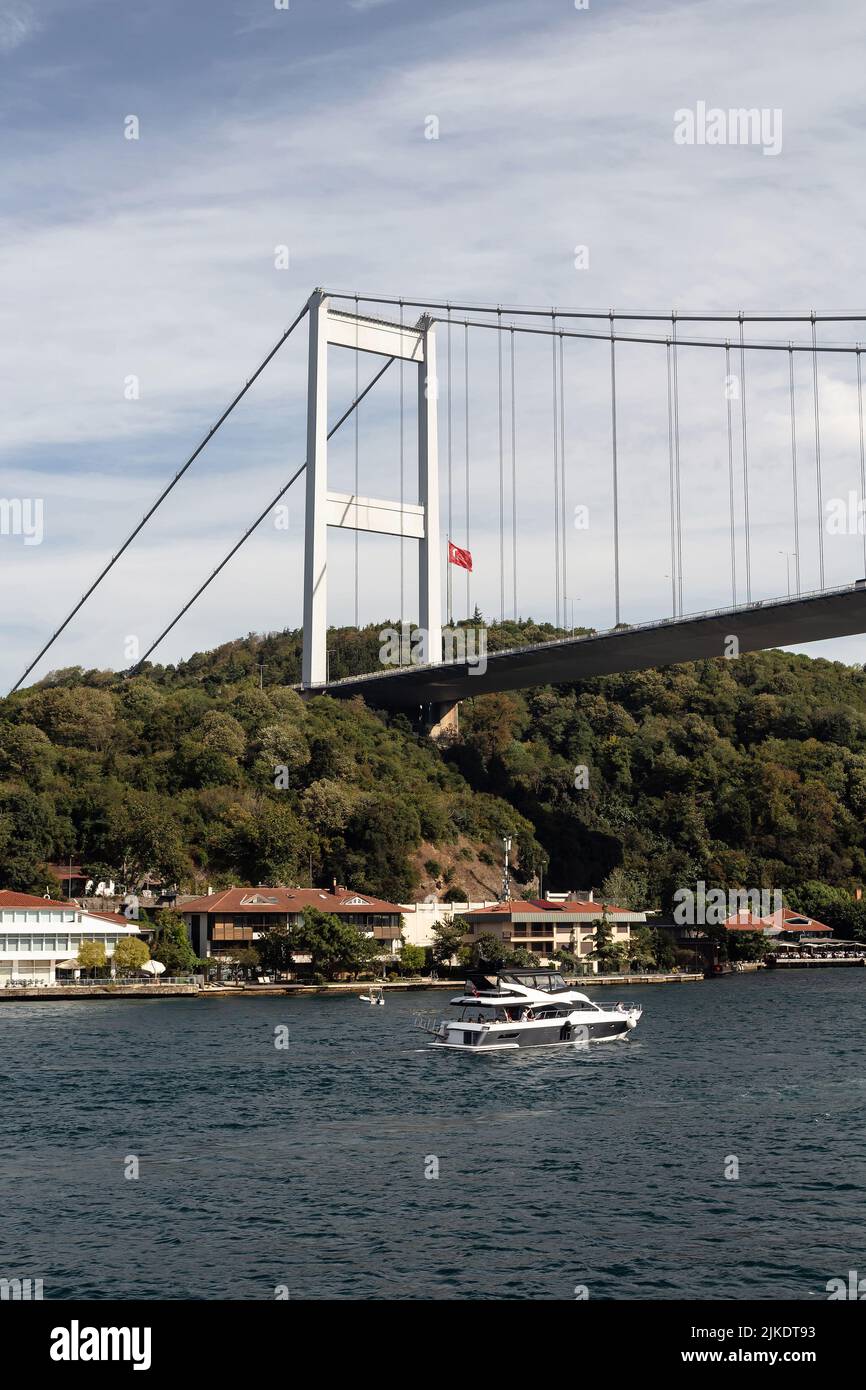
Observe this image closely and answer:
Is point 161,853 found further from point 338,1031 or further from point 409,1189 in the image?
point 409,1189

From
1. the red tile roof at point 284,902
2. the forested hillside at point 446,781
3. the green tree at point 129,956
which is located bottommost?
the green tree at point 129,956

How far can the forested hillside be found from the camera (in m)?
69.2

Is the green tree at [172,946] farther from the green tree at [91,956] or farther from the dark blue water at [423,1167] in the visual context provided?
the dark blue water at [423,1167]

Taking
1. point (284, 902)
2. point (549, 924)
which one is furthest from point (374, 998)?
point (549, 924)

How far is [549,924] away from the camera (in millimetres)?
70250

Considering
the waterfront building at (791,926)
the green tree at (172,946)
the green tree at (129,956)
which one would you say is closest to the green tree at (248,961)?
the green tree at (172,946)

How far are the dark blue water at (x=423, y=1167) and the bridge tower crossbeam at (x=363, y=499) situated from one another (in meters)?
36.3

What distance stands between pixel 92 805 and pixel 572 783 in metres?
30.1

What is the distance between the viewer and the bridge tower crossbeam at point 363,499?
235ft

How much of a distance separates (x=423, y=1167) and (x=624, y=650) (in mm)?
50917

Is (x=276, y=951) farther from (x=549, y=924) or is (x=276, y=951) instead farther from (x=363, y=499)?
(x=363, y=499)

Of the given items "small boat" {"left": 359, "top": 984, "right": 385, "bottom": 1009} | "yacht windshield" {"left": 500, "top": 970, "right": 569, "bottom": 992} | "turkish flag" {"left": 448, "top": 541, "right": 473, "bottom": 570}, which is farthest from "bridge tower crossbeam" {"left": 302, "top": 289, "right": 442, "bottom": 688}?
"yacht windshield" {"left": 500, "top": 970, "right": 569, "bottom": 992}

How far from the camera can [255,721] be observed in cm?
7744

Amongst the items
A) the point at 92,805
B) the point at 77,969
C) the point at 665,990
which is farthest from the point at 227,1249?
the point at 92,805
